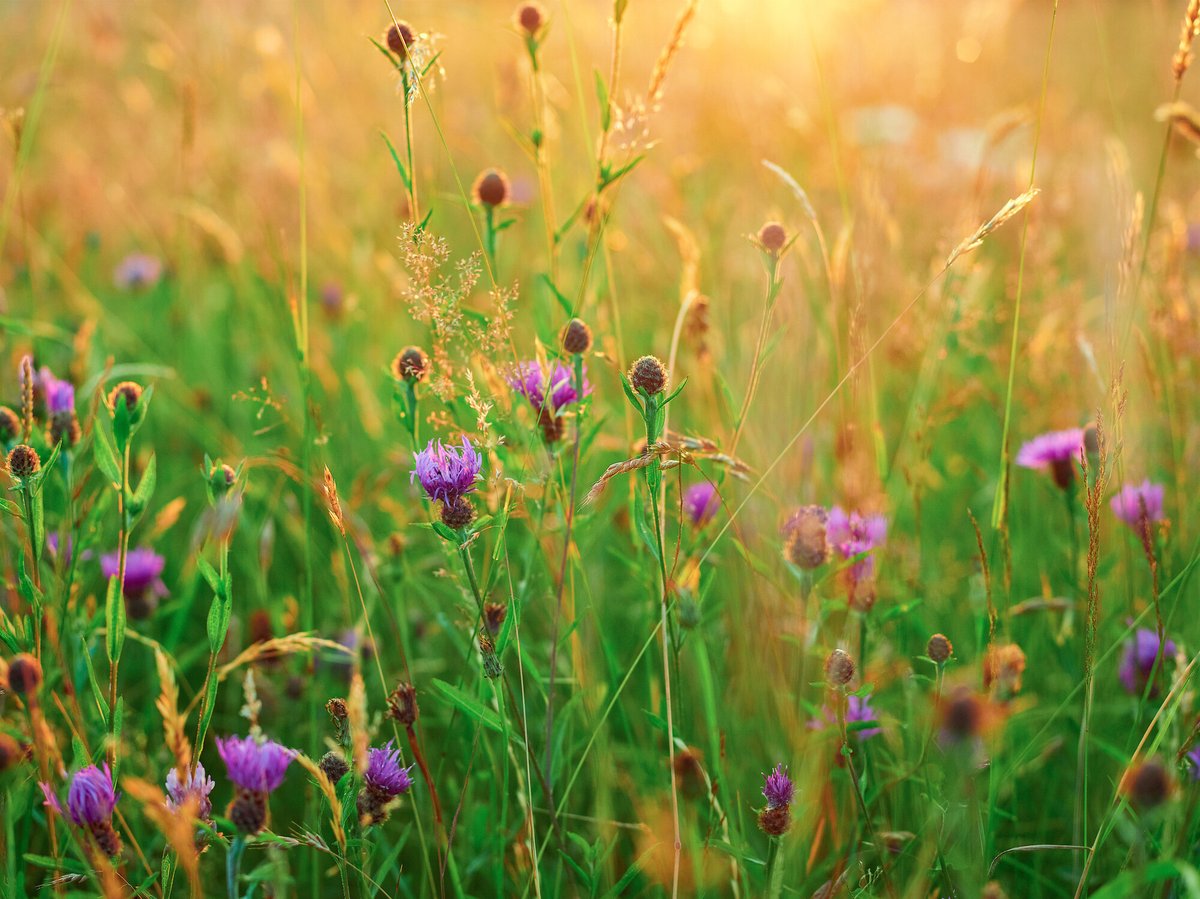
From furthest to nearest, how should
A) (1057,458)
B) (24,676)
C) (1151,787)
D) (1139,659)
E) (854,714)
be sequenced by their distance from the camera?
(1057,458)
(1139,659)
(854,714)
(24,676)
(1151,787)

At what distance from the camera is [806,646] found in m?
0.92

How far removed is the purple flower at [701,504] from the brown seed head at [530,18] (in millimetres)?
548

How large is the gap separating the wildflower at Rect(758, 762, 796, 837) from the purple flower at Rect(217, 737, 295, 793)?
386 mm

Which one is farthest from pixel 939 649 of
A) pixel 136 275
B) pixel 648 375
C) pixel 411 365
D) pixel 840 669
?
pixel 136 275

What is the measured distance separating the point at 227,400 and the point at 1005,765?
61.5 inches

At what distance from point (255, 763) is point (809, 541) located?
0.53m

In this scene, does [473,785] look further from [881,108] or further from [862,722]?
[881,108]

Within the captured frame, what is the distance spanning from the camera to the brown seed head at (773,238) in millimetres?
932

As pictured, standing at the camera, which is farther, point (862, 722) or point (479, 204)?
point (479, 204)

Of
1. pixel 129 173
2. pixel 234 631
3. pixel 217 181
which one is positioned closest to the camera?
pixel 234 631

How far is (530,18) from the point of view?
3.14ft

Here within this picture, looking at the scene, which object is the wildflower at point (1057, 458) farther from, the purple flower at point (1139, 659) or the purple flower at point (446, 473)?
the purple flower at point (446, 473)

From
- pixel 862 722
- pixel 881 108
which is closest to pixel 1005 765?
pixel 862 722

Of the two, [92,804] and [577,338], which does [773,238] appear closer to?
[577,338]
